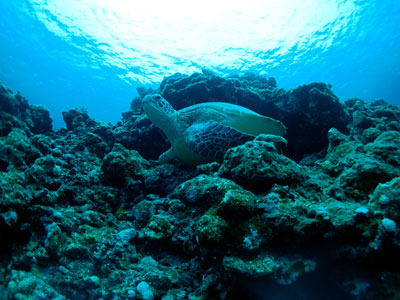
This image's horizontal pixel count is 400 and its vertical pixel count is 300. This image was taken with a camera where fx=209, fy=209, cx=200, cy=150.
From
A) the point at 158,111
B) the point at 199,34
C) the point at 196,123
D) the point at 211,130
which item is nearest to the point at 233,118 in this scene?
the point at 196,123

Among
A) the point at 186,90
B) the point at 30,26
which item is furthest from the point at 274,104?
the point at 30,26

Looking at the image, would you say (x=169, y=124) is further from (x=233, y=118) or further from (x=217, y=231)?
(x=217, y=231)

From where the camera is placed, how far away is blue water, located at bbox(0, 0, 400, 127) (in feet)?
52.9

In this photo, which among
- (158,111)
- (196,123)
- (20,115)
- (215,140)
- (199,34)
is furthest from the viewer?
(199,34)

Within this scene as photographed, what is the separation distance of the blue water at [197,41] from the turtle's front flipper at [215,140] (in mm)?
16129

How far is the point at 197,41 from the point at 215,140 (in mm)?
17110

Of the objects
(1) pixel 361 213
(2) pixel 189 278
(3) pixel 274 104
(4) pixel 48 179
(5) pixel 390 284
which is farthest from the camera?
(3) pixel 274 104

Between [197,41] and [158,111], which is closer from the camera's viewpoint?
[158,111]

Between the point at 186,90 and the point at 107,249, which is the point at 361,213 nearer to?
the point at 107,249

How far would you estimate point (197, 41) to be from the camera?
17.7m

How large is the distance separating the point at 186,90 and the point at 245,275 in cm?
494

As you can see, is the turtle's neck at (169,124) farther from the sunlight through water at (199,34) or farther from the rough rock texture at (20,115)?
the sunlight through water at (199,34)

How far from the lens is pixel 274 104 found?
5.41m

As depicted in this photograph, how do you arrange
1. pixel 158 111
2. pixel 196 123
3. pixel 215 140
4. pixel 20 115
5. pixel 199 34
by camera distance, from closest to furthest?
1. pixel 215 140
2. pixel 196 123
3. pixel 158 111
4. pixel 20 115
5. pixel 199 34
